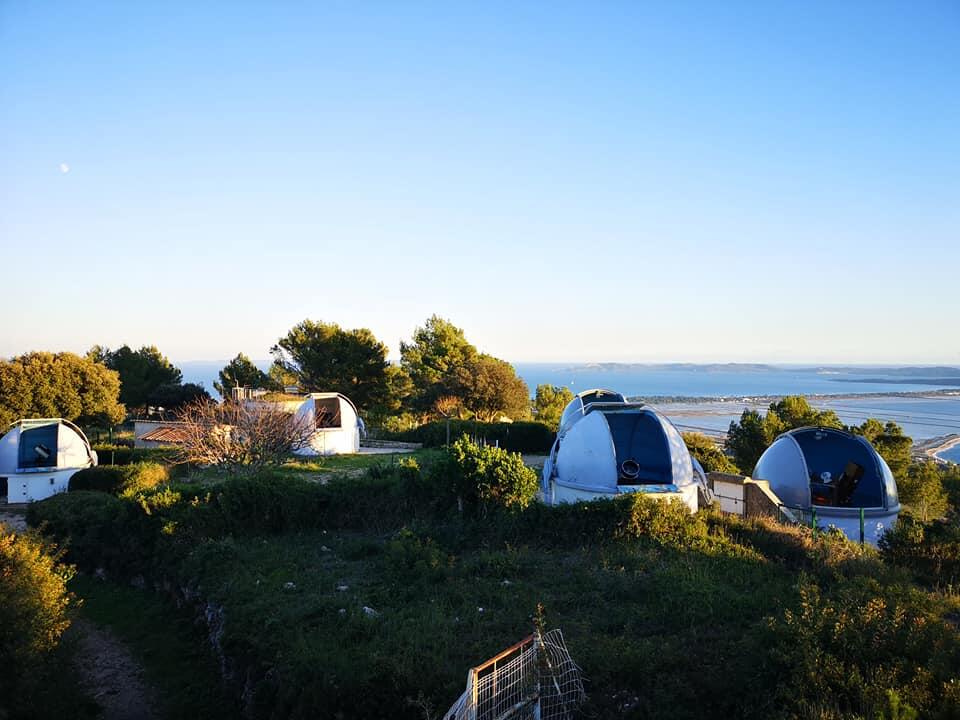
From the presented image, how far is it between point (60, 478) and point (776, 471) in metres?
24.4

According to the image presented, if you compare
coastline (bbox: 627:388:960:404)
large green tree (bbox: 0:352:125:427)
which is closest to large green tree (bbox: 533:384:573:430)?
large green tree (bbox: 0:352:125:427)

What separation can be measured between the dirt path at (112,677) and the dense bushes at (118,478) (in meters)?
8.45

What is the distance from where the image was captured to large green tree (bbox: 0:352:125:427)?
33656 mm

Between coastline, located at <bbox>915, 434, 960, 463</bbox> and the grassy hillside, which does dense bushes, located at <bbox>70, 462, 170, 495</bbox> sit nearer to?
the grassy hillside

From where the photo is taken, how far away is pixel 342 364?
47.6 m

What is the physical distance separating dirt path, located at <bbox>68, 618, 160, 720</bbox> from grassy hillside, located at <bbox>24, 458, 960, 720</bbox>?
120cm

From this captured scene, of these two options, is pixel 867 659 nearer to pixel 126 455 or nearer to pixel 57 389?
pixel 126 455

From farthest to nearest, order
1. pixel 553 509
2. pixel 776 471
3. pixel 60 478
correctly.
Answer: pixel 60 478
pixel 776 471
pixel 553 509

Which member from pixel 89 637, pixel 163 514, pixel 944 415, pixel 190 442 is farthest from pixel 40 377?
pixel 944 415

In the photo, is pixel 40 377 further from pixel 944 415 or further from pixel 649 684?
pixel 944 415

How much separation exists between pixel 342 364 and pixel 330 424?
18439 millimetres

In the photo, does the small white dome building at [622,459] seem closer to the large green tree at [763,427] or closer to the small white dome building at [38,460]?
the large green tree at [763,427]

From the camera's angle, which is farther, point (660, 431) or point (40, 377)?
point (40, 377)

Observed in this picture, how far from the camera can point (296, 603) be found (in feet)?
32.1
